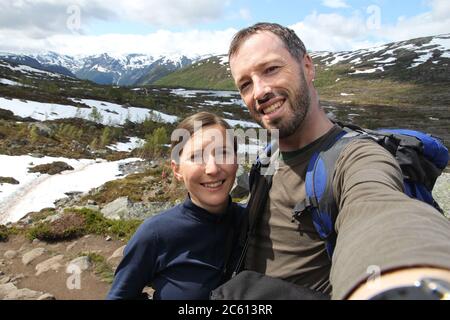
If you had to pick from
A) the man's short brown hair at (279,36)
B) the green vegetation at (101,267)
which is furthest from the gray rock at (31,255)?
the man's short brown hair at (279,36)

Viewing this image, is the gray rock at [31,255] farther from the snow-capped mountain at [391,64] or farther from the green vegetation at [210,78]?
the green vegetation at [210,78]

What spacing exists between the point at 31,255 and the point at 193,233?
7933 mm

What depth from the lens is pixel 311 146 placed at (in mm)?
2480

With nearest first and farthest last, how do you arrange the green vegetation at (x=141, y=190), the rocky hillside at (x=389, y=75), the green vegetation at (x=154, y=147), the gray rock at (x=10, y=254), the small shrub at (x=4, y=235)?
1. the gray rock at (x=10, y=254)
2. the small shrub at (x=4, y=235)
3. the green vegetation at (x=141, y=190)
4. the green vegetation at (x=154, y=147)
5. the rocky hillside at (x=389, y=75)

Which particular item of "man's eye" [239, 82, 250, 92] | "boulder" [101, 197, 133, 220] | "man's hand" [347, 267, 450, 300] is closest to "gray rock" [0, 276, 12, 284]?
"boulder" [101, 197, 133, 220]

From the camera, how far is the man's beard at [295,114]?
249 centimetres

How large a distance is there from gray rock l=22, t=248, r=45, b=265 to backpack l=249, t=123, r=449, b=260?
335 inches

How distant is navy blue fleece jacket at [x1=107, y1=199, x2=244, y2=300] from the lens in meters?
2.48

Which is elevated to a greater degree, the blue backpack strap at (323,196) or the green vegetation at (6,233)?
the blue backpack strap at (323,196)

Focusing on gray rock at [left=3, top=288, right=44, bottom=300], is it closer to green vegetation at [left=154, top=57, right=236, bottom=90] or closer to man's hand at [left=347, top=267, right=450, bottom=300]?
man's hand at [left=347, top=267, right=450, bottom=300]

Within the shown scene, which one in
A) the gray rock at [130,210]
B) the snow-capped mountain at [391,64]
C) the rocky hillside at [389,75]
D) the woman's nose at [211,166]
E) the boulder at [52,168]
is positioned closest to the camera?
the woman's nose at [211,166]

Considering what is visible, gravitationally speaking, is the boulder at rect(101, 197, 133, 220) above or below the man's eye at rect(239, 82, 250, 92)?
below

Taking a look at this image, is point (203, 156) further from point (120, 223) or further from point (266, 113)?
point (120, 223)
